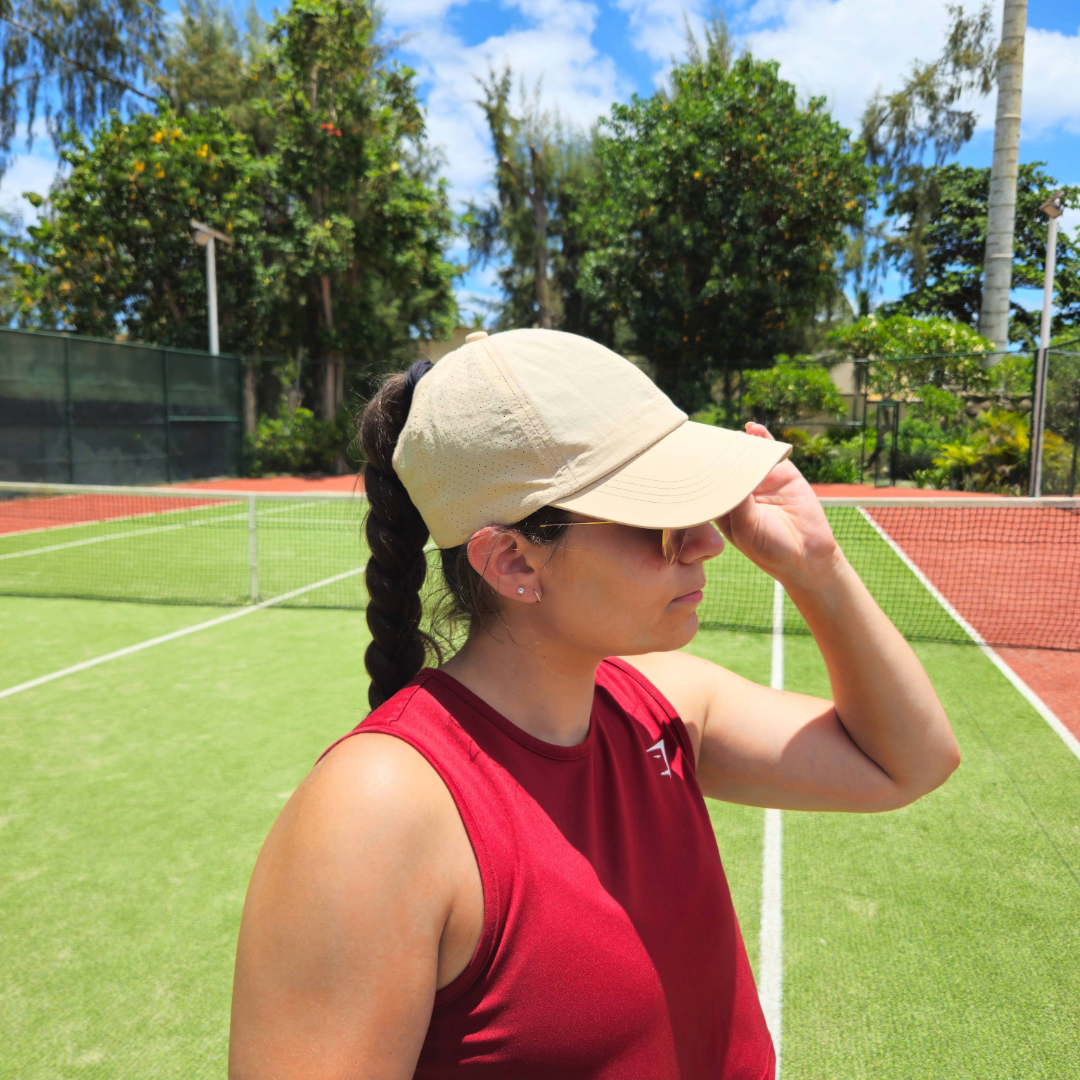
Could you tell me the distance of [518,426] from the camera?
1217 mm

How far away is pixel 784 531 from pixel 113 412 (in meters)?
18.9

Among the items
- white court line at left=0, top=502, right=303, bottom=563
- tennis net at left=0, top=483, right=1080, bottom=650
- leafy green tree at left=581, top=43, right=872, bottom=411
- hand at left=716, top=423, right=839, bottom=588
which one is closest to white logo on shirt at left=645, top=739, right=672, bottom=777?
hand at left=716, top=423, right=839, bottom=588

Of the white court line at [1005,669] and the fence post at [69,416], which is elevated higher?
the fence post at [69,416]

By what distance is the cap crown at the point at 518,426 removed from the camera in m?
1.23

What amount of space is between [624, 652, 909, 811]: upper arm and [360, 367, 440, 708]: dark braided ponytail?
47 cm

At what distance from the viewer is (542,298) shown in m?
32.8

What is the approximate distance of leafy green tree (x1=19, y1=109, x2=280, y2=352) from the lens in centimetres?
2197

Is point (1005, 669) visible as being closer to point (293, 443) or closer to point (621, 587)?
point (621, 587)

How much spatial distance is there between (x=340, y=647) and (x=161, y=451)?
1386 cm

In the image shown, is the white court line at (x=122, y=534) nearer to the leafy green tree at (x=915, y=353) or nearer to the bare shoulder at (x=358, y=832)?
the bare shoulder at (x=358, y=832)

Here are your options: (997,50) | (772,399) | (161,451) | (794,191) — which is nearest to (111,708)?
(161,451)

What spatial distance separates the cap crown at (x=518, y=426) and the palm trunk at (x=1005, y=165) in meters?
24.6

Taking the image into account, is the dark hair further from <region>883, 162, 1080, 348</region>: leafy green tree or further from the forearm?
<region>883, 162, 1080, 348</region>: leafy green tree

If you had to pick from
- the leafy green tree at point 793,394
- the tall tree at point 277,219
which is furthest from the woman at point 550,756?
the tall tree at point 277,219
